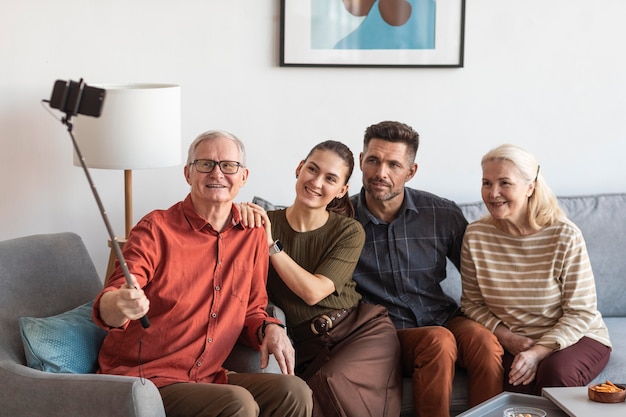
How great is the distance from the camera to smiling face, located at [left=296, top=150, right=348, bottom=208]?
2951 millimetres

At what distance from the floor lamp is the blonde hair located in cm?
115

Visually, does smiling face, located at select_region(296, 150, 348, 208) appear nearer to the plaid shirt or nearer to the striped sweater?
the plaid shirt

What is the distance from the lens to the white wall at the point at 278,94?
3.58 m

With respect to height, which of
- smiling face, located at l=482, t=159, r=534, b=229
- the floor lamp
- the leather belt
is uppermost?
the floor lamp

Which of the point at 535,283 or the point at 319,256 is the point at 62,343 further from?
the point at 535,283

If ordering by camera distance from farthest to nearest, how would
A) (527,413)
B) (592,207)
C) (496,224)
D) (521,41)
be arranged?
(521,41)
(592,207)
(496,224)
(527,413)

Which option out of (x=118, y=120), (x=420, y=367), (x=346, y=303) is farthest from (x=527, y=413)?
(x=118, y=120)

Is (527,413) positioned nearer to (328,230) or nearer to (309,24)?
(328,230)

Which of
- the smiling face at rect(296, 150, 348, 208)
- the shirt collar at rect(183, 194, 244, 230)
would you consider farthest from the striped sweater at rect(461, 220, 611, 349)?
the shirt collar at rect(183, 194, 244, 230)

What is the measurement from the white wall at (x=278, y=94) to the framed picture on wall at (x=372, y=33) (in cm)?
5

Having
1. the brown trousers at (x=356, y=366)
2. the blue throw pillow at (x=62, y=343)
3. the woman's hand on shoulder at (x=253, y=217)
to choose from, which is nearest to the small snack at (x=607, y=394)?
the brown trousers at (x=356, y=366)

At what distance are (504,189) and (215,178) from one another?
1.02 meters

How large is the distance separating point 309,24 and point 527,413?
1.91 meters

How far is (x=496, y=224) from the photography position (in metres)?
3.16
